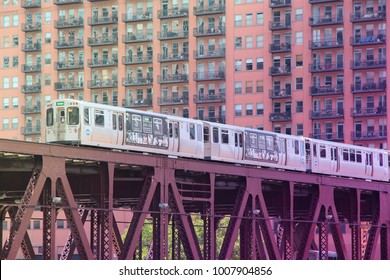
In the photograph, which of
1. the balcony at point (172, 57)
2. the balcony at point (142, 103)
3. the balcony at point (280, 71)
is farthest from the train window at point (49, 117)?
the balcony at point (142, 103)

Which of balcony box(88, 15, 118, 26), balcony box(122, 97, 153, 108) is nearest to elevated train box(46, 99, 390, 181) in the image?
balcony box(122, 97, 153, 108)

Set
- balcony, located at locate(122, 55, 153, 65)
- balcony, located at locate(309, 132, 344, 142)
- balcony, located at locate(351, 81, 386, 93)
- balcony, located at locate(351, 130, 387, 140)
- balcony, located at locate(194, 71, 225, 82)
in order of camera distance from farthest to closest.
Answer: balcony, located at locate(122, 55, 153, 65), balcony, located at locate(194, 71, 225, 82), balcony, located at locate(309, 132, 344, 142), balcony, located at locate(351, 81, 386, 93), balcony, located at locate(351, 130, 387, 140)

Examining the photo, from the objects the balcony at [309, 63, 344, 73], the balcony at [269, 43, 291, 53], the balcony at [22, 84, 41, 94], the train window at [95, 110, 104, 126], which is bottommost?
the train window at [95, 110, 104, 126]

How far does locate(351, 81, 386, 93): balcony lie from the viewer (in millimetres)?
161625

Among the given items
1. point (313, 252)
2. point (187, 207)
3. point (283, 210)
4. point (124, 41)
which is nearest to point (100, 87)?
point (124, 41)

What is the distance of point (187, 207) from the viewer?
3570 inches

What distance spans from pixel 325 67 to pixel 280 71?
7.35 m

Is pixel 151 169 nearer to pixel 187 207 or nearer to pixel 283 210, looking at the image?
pixel 283 210

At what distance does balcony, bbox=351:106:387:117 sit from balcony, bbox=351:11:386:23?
43.4ft

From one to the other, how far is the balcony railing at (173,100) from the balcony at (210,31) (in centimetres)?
1036

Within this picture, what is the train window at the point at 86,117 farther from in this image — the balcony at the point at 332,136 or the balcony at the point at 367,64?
the balcony at the point at 367,64

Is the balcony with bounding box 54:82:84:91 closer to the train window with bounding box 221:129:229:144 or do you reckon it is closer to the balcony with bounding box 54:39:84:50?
the balcony with bounding box 54:39:84:50

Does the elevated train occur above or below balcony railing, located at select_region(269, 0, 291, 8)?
below

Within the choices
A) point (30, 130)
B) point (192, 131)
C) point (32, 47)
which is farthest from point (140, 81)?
point (192, 131)
